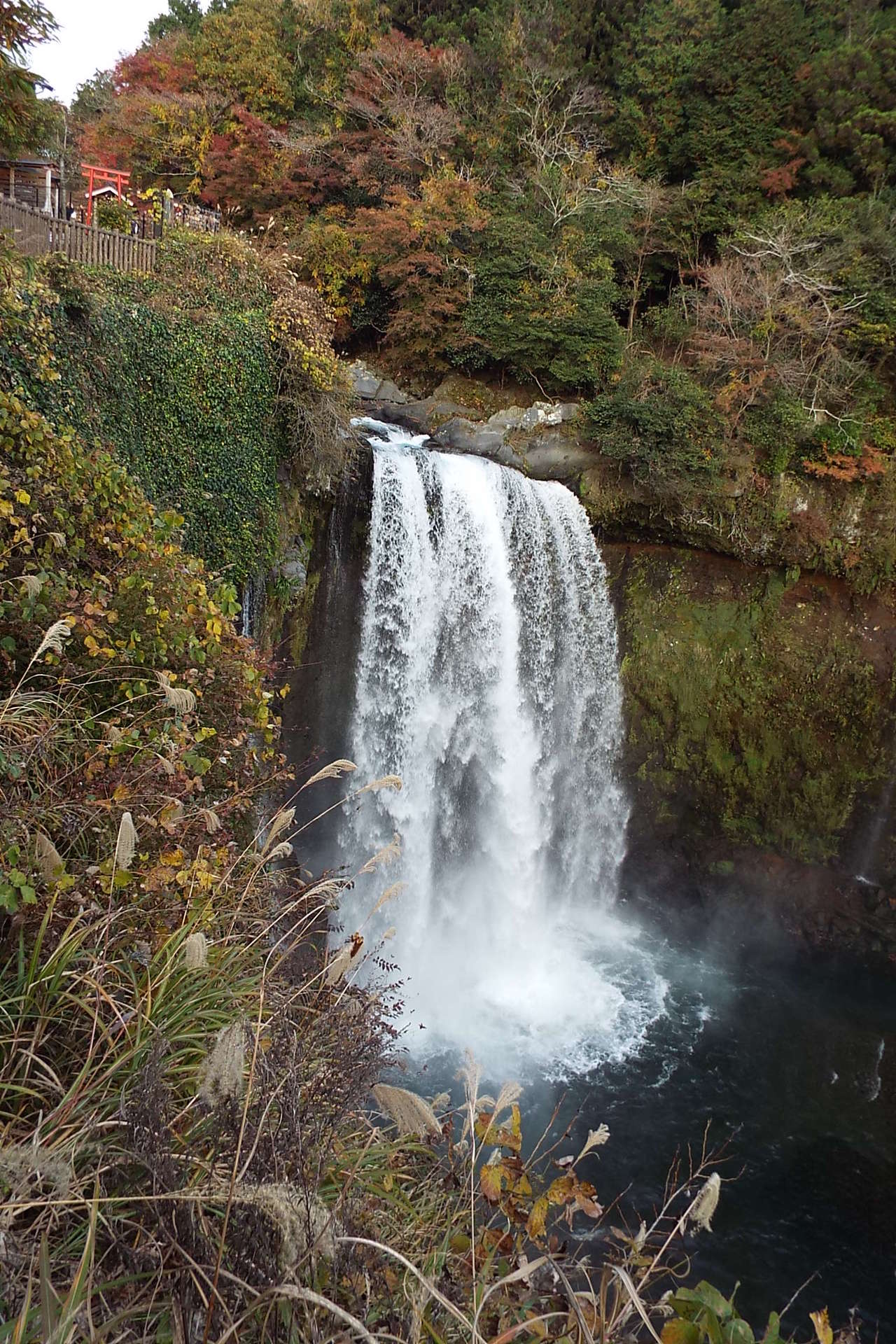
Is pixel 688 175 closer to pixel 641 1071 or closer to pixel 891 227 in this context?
pixel 891 227

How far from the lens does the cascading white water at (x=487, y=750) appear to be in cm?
979

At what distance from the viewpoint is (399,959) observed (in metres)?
10.4

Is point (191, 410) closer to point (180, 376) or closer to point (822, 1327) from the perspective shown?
point (180, 376)

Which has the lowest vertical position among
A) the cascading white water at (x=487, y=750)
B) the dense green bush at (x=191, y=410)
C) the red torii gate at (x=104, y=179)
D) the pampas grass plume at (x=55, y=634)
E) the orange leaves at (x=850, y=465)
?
the cascading white water at (x=487, y=750)

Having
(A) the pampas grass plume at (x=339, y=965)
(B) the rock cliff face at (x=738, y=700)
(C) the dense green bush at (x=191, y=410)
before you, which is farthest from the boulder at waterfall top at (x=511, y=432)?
(A) the pampas grass plume at (x=339, y=965)

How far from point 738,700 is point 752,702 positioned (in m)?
0.23

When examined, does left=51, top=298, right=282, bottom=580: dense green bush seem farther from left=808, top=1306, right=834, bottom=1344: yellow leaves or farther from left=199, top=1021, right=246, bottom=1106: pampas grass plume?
left=808, top=1306, right=834, bottom=1344: yellow leaves

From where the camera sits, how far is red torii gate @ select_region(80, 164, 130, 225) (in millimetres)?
10142

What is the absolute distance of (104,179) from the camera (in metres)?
13.8

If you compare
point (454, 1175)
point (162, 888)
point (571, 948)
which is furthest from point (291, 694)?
point (454, 1175)

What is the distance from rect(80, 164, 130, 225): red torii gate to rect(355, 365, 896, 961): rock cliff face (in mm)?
4542

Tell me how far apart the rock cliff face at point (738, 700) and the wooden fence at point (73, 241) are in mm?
5066

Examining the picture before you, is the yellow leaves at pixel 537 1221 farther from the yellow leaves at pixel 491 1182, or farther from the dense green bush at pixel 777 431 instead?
the dense green bush at pixel 777 431

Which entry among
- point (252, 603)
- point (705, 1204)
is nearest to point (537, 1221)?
point (705, 1204)
